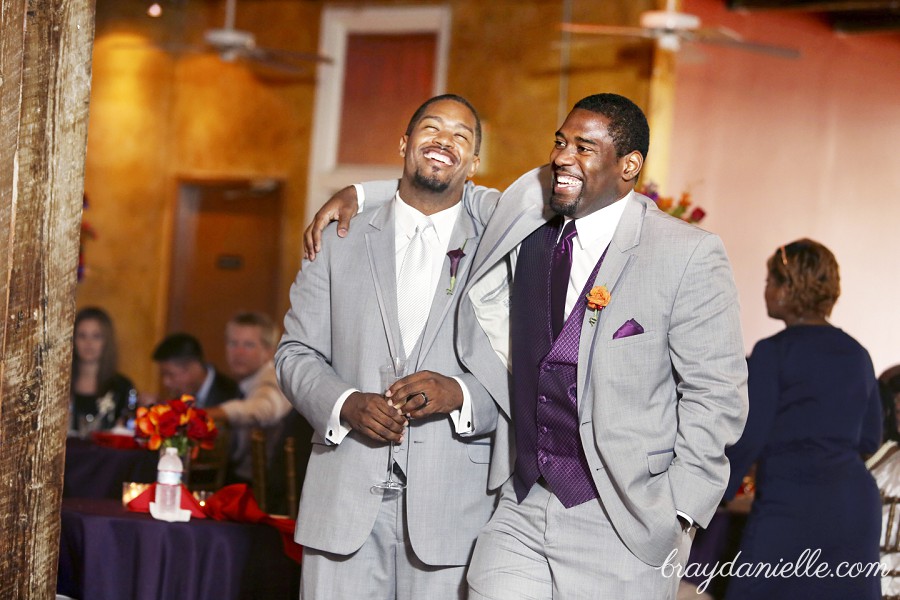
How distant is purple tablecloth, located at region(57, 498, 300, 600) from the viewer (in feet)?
12.1

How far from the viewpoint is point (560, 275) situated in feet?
9.59

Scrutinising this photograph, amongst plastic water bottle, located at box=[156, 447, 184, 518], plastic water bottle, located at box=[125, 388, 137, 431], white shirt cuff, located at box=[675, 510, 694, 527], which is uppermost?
white shirt cuff, located at box=[675, 510, 694, 527]

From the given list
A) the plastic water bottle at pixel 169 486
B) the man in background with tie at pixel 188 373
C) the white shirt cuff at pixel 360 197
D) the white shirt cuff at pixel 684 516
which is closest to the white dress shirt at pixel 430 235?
the white shirt cuff at pixel 360 197

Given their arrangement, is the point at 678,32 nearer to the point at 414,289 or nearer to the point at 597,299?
the point at 414,289

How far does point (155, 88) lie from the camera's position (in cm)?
1052

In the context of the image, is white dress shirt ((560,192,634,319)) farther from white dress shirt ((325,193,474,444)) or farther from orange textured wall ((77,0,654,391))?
orange textured wall ((77,0,654,391))

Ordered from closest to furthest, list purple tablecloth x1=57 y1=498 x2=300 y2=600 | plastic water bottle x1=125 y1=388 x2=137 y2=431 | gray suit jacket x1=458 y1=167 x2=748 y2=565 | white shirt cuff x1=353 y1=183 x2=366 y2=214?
gray suit jacket x1=458 y1=167 x2=748 y2=565, white shirt cuff x1=353 y1=183 x2=366 y2=214, purple tablecloth x1=57 y1=498 x2=300 y2=600, plastic water bottle x1=125 y1=388 x2=137 y2=431

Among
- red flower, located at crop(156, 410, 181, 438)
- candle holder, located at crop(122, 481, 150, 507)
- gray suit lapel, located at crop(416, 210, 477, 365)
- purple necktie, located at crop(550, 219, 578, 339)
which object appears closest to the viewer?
purple necktie, located at crop(550, 219, 578, 339)

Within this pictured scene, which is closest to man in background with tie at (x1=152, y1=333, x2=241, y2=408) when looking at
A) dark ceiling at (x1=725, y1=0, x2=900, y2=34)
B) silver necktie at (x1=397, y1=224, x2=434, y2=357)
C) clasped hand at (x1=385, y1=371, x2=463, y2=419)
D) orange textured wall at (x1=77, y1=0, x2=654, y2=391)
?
orange textured wall at (x1=77, y1=0, x2=654, y2=391)

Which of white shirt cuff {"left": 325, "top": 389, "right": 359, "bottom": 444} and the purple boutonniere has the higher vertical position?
the purple boutonniere

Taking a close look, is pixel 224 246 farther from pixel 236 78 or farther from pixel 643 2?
pixel 643 2

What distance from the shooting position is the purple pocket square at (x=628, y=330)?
2799mm

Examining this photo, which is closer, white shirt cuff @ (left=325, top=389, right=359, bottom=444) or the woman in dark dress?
white shirt cuff @ (left=325, top=389, right=359, bottom=444)

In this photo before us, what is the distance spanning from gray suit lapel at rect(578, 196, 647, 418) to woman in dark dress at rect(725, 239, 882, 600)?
1.42 meters
